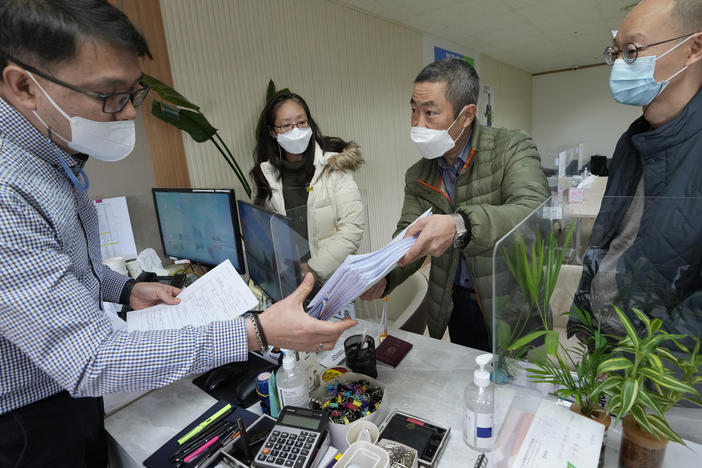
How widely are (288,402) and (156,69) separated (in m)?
2.09

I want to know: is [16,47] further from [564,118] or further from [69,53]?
[564,118]

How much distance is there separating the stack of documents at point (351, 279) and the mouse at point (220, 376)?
0.49 m

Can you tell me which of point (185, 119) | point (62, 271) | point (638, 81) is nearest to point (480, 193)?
point (638, 81)

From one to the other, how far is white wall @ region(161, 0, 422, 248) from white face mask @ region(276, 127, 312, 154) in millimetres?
620

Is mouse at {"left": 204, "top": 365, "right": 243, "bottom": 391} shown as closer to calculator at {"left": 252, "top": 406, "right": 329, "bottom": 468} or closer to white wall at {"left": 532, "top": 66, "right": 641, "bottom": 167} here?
calculator at {"left": 252, "top": 406, "right": 329, "bottom": 468}

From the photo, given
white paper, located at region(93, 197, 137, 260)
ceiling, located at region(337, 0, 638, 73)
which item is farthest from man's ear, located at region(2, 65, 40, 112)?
ceiling, located at region(337, 0, 638, 73)

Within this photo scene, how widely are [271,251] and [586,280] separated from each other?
0.86 meters

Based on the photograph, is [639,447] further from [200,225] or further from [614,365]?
[200,225]

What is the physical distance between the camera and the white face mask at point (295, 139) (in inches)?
83.5

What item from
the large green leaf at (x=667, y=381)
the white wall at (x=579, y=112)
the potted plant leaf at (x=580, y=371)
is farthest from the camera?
the white wall at (x=579, y=112)

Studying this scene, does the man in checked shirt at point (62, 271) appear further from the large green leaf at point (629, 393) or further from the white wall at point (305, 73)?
the white wall at point (305, 73)

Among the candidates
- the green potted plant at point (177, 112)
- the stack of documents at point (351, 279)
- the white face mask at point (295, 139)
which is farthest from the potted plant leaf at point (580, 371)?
the green potted plant at point (177, 112)

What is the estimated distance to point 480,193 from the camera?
1425 mm

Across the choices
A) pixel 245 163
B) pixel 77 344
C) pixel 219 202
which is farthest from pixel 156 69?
pixel 77 344
